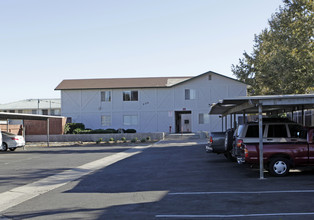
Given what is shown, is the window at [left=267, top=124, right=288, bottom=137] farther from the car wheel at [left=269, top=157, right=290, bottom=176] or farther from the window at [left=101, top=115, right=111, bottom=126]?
the window at [left=101, top=115, right=111, bottom=126]

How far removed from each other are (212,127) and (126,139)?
37.3 ft

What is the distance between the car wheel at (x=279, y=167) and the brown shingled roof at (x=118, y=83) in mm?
34709

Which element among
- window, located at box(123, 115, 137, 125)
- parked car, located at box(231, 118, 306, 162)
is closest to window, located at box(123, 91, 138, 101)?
window, located at box(123, 115, 137, 125)

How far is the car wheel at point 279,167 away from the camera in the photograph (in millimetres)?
13023

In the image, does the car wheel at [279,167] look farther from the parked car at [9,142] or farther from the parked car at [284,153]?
the parked car at [9,142]

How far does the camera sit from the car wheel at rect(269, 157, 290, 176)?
42.7 ft

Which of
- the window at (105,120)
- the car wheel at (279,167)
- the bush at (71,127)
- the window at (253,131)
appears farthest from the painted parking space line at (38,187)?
the window at (105,120)

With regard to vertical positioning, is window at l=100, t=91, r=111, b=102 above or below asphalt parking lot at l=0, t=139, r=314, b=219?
above

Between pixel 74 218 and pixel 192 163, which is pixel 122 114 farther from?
pixel 74 218

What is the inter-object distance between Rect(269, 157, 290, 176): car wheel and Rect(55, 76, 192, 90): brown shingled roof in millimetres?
34709

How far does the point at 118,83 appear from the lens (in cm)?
4959

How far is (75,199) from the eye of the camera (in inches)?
400

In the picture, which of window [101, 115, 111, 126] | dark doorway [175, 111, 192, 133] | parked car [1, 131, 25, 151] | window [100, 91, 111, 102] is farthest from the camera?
dark doorway [175, 111, 192, 133]

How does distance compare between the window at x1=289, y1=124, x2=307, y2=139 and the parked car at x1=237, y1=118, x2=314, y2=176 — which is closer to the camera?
the parked car at x1=237, y1=118, x2=314, y2=176
